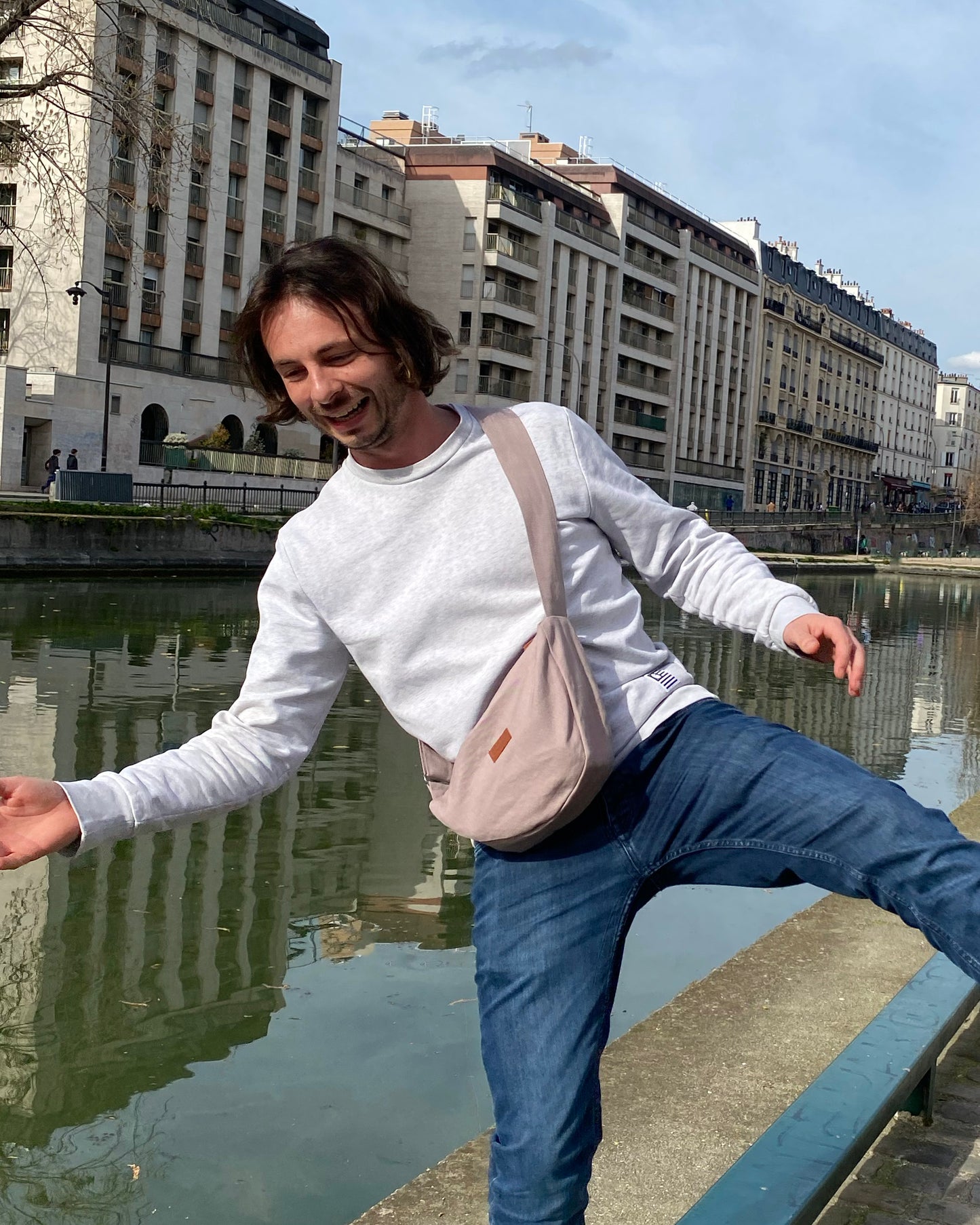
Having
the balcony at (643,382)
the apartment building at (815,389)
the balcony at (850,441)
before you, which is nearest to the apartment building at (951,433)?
the apartment building at (815,389)

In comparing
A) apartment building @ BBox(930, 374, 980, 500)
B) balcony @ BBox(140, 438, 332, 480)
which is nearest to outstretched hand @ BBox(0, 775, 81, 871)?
balcony @ BBox(140, 438, 332, 480)

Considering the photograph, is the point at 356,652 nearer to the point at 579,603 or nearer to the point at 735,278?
the point at 579,603

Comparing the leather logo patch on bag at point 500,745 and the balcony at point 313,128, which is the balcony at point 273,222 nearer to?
the balcony at point 313,128

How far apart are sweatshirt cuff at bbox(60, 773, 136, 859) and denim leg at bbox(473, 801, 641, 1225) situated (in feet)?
2.00

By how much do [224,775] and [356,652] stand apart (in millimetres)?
314

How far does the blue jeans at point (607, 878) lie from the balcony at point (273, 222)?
58.2m

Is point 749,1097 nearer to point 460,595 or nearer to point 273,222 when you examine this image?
point 460,595

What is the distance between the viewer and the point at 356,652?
95.3 inches

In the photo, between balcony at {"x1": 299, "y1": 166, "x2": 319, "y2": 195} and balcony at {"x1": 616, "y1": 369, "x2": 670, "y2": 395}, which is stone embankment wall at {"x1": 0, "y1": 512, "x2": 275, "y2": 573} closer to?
balcony at {"x1": 299, "y1": 166, "x2": 319, "y2": 195}

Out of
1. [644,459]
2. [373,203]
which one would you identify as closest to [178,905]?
[373,203]

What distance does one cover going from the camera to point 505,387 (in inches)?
2859

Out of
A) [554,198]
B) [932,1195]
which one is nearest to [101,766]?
[932,1195]

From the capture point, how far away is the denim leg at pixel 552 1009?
218 cm

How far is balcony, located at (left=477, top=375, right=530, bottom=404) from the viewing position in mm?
71250
